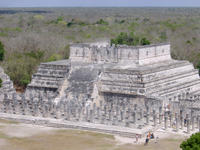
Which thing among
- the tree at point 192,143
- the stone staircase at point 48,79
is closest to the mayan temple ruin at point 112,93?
the stone staircase at point 48,79

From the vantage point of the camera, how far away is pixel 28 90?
34062 mm

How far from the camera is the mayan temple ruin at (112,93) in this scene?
1051 inches

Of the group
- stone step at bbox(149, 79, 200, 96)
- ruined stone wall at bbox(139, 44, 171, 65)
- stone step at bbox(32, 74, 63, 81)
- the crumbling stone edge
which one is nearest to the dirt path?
the crumbling stone edge

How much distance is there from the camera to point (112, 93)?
3061 cm

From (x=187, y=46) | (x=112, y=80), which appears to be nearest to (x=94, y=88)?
(x=112, y=80)

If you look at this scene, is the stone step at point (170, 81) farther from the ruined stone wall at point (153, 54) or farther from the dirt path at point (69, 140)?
the dirt path at point (69, 140)

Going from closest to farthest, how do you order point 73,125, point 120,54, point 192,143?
point 192,143 < point 73,125 < point 120,54

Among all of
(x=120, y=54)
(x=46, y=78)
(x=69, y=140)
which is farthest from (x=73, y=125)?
(x=120, y=54)

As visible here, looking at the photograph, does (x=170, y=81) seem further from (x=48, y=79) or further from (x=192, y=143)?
(x=192, y=143)

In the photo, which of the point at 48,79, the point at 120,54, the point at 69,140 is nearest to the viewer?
the point at 69,140

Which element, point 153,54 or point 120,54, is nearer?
point 120,54

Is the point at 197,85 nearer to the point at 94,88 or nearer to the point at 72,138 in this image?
the point at 94,88

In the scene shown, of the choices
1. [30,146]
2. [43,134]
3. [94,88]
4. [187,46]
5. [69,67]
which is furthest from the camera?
[187,46]

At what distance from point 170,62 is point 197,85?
2370 millimetres
